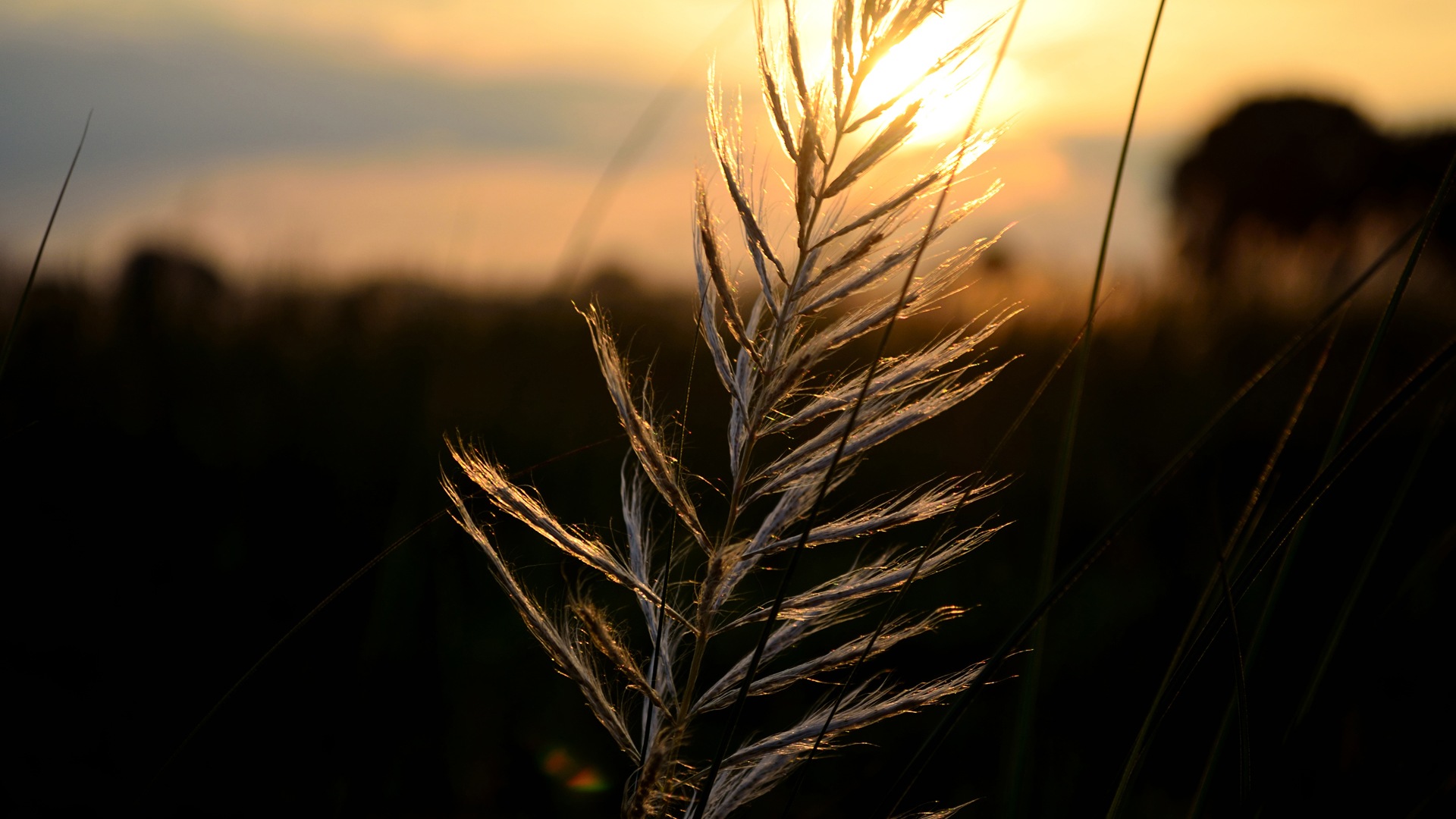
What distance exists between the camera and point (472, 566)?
224 centimetres

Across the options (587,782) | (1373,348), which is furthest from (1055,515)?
(587,782)

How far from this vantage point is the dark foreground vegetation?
1666mm

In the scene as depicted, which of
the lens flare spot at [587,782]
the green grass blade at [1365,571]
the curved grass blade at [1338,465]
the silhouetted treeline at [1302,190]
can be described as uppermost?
the silhouetted treeline at [1302,190]

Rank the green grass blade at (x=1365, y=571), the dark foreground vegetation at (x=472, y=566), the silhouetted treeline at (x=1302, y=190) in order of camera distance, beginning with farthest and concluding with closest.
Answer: the silhouetted treeline at (x=1302, y=190) → the dark foreground vegetation at (x=472, y=566) → the green grass blade at (x=1365, y=571)

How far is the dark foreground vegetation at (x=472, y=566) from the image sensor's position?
167cm

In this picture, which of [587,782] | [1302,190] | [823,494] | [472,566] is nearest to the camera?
[823,494]

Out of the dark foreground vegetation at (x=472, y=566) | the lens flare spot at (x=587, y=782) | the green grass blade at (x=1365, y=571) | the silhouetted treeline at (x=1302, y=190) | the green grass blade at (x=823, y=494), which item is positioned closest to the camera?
the green grass blade at (x=823, y=494)

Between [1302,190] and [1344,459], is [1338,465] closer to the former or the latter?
[1344,459]

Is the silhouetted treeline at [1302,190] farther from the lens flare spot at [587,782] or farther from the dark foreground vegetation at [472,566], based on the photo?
the lens flare spot at [587,782]

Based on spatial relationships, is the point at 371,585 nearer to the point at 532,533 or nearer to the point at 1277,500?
the point at 532,533

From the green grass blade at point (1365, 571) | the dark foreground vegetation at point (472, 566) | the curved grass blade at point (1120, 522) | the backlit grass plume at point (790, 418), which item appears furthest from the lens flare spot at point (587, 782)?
the green grass blade at point (1365, 571)

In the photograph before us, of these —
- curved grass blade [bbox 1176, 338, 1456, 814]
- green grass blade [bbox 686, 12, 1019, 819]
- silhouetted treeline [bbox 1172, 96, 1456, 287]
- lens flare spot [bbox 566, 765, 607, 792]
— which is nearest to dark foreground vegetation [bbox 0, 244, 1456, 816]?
lens flare spot [bbox 566, 765, 607, 792]

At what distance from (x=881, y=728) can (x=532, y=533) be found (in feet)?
3.35

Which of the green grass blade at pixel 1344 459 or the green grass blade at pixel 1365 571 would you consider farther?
the green grass blade at pixel 1365 571
